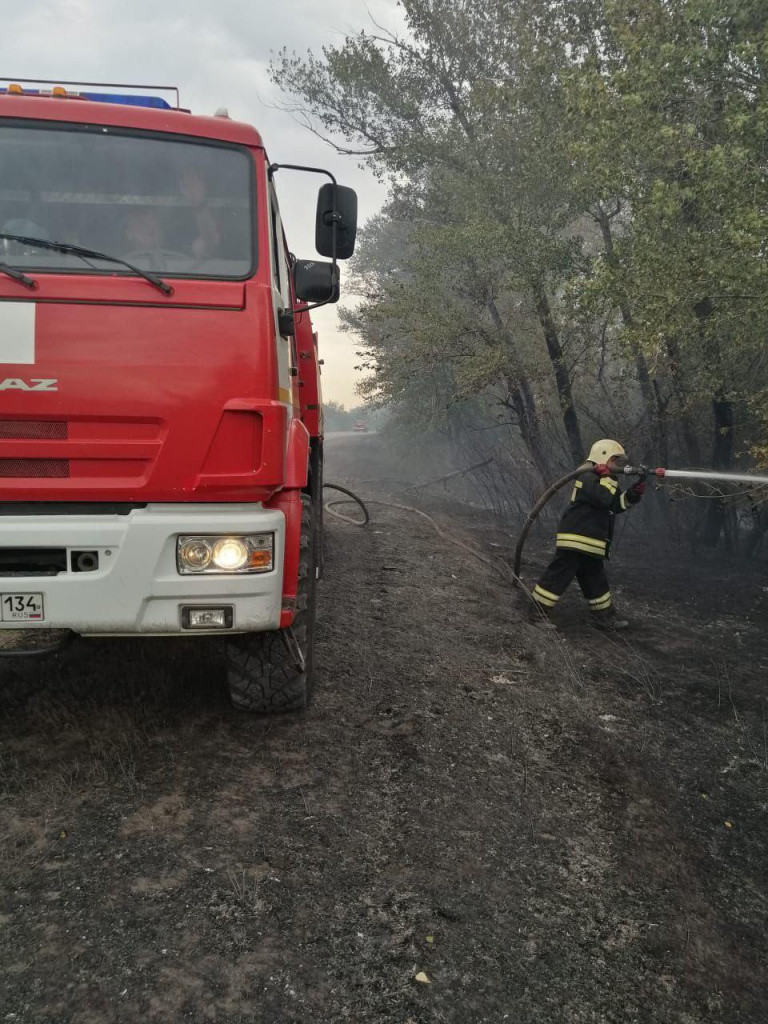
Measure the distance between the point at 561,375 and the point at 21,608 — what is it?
458 inches

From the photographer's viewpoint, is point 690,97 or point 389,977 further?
point 690,97

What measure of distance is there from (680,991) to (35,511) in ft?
9.74

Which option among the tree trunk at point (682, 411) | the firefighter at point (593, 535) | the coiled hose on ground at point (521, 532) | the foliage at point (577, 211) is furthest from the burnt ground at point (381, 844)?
the tree trunk at point (682, 411)

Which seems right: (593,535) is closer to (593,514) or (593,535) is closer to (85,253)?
(593,514)

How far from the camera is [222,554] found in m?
3.15

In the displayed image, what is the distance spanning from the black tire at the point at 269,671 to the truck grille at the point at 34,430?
51.5 inches

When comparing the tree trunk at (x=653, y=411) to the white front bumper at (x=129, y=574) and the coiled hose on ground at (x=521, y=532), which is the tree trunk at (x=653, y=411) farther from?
the white front bumper at (x=129, y=574)

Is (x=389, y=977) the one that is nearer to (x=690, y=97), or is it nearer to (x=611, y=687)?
(x=611, y=687)

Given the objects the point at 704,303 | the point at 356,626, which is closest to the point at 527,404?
the point at 704,303

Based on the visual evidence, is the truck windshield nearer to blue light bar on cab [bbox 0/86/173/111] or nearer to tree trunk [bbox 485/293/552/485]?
blue light bar on cab [bbox 0/86/173/111]

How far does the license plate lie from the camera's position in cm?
304

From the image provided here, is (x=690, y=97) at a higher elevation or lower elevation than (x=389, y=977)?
higher

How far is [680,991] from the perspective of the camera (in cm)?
231

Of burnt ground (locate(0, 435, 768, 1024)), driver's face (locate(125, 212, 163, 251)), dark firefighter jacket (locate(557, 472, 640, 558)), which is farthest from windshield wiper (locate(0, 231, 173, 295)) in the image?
dark firefighter jacket (locate(557, 472, 640, 558))
